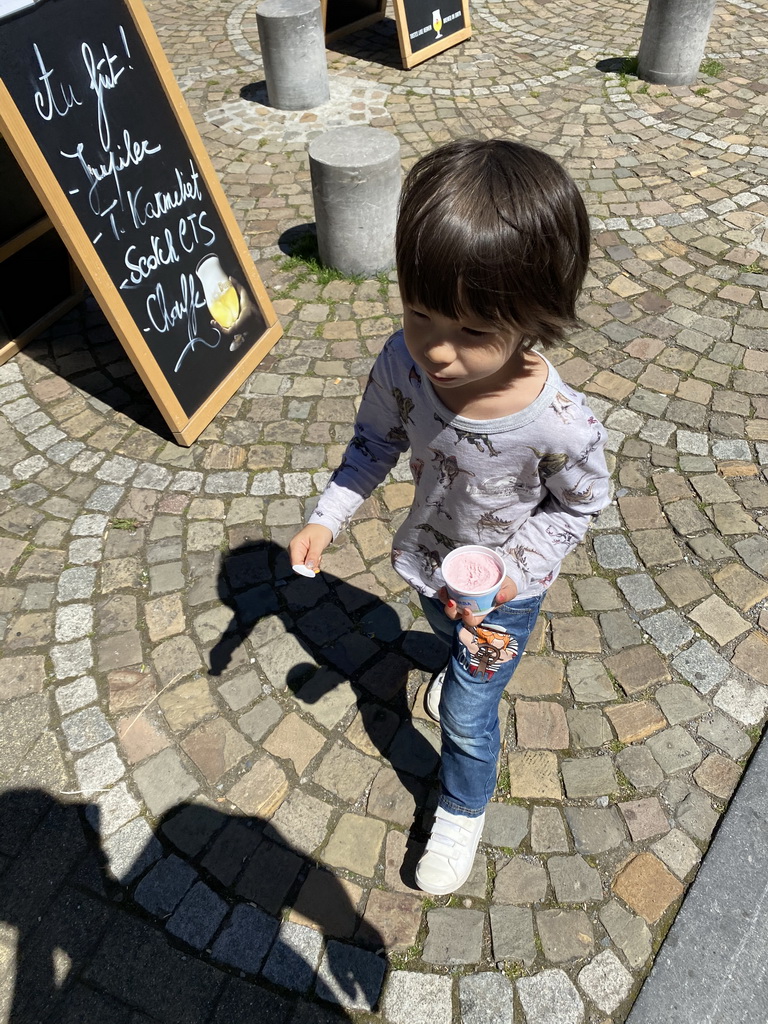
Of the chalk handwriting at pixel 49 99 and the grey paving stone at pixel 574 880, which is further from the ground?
the chalk handwriting at pixel 49 99

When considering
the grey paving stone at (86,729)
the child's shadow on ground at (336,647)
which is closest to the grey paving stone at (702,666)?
the child's shadow on ground at (336,647)

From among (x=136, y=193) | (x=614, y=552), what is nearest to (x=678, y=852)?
(x=614, y=552)

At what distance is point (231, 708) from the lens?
9.27 feet

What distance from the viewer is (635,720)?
274 cm

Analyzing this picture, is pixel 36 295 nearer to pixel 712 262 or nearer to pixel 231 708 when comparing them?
pixel 231 708

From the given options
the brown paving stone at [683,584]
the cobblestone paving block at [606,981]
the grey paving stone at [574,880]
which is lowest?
the brown paving stone at [683,584]

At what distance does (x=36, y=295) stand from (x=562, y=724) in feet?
13.1

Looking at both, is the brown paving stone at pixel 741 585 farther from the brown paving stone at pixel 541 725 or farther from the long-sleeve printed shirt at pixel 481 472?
the long-sleeve printed shirt at pixel 481 472

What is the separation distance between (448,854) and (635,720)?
0.91m

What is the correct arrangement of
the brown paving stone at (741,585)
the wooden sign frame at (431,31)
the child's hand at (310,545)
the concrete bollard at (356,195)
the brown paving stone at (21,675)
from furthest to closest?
the wooden sign frame at (431,31), the concrete bollard at (356,195), the brown paving stone at (741,585), the brown paving stone at (21,675), the child's hand at (310,545)

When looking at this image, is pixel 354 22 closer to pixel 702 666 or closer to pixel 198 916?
pixel 702 666

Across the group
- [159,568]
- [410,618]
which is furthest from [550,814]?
[159,568]

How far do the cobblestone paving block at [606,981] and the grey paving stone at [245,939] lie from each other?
3.17 ft

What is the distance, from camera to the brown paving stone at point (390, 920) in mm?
2273
